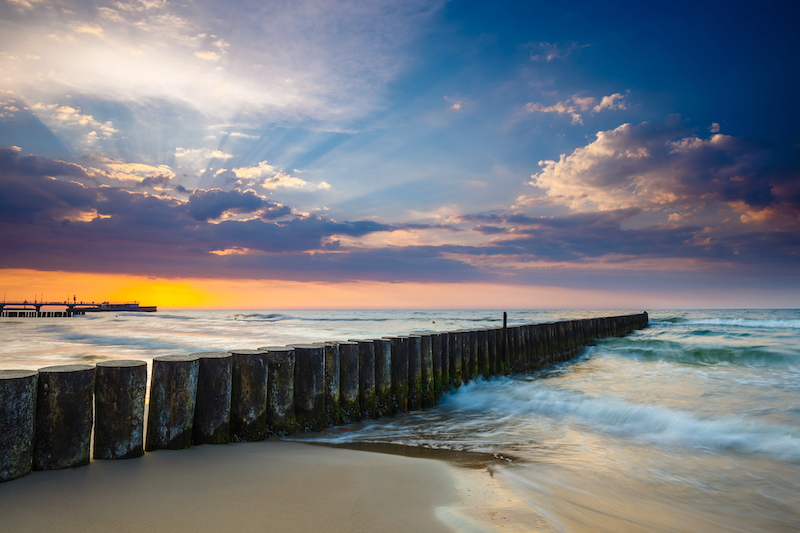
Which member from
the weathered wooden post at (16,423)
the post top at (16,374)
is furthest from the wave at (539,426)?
the post top at (16,374)

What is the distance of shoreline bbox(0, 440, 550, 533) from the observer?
257 centimetres

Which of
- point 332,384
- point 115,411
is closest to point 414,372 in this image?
point 332,384

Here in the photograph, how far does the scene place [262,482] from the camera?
126 inches

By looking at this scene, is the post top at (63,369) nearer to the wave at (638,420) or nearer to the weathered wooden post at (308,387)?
the weathered wooden post at (308,387)

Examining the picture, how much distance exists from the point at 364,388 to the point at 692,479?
150 inches

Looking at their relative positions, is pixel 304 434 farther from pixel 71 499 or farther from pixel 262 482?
pixel 71 499

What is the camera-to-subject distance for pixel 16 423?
2.85 meters

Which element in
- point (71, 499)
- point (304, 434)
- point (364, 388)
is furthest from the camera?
point (364, 388)

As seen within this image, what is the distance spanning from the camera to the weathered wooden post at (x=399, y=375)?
6.05 metres

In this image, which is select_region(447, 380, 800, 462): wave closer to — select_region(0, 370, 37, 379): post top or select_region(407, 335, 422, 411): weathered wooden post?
select_region(407, 335, 422, 411): weathered wooden post

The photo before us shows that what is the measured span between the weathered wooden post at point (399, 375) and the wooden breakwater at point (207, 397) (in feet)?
0.05

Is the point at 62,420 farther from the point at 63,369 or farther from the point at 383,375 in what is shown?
the point at 383,375

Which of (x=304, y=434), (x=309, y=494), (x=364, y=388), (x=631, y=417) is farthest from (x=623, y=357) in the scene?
(x=309, y=494)

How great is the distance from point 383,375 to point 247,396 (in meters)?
2.14
